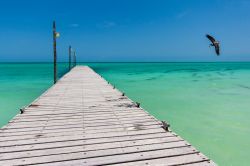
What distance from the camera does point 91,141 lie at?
493 centimetres

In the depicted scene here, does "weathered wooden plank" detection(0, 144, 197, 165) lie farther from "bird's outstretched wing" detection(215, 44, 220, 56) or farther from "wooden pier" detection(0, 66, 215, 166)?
"bird's outstretched wing" detection(215, 44, 220, 56)

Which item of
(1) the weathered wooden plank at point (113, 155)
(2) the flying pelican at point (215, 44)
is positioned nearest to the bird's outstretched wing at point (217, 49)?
(2) the flying pelican at point (215, 44)

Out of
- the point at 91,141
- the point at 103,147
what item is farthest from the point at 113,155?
the point at 91,141

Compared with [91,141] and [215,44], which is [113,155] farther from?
[215,44]

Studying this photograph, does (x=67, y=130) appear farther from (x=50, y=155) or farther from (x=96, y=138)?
(x=50, y=155)

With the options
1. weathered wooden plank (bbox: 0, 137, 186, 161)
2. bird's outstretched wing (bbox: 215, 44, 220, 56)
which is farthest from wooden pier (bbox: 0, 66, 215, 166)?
bird's outstretched wing (bbox: 215, 44, 220, 56)

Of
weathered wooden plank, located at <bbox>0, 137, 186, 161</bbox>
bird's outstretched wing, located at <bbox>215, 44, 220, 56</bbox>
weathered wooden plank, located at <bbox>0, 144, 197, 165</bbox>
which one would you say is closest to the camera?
weathered wooden plank, located at <bbox>0, 144, 197, 165</bbox>

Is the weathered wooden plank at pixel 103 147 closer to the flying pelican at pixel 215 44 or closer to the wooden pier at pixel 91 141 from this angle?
Answer: the wooden pier at pixel 91 141

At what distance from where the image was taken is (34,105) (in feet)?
28.0

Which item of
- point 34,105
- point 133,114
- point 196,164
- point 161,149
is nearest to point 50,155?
point 161,149

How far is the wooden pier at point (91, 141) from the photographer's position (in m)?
4.08

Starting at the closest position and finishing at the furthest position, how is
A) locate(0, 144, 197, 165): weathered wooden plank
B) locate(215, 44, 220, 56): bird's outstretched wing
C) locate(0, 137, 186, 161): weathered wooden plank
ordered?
locate(0, 144, 197, 165): weathered wooden plank, locate(0, 137, 186, 161): weathered wooden plank, locate(215, 44, 220, 56): bird's outstretched wing

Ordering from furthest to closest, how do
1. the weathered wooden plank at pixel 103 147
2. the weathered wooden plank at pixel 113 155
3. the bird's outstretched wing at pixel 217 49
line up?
the bird's outstretched wing at pixel 217 49
the weathered wooden plank at pixel 103 147
the weathered wooden plank at pixel 113 155

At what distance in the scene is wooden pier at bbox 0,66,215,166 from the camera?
161 inches
